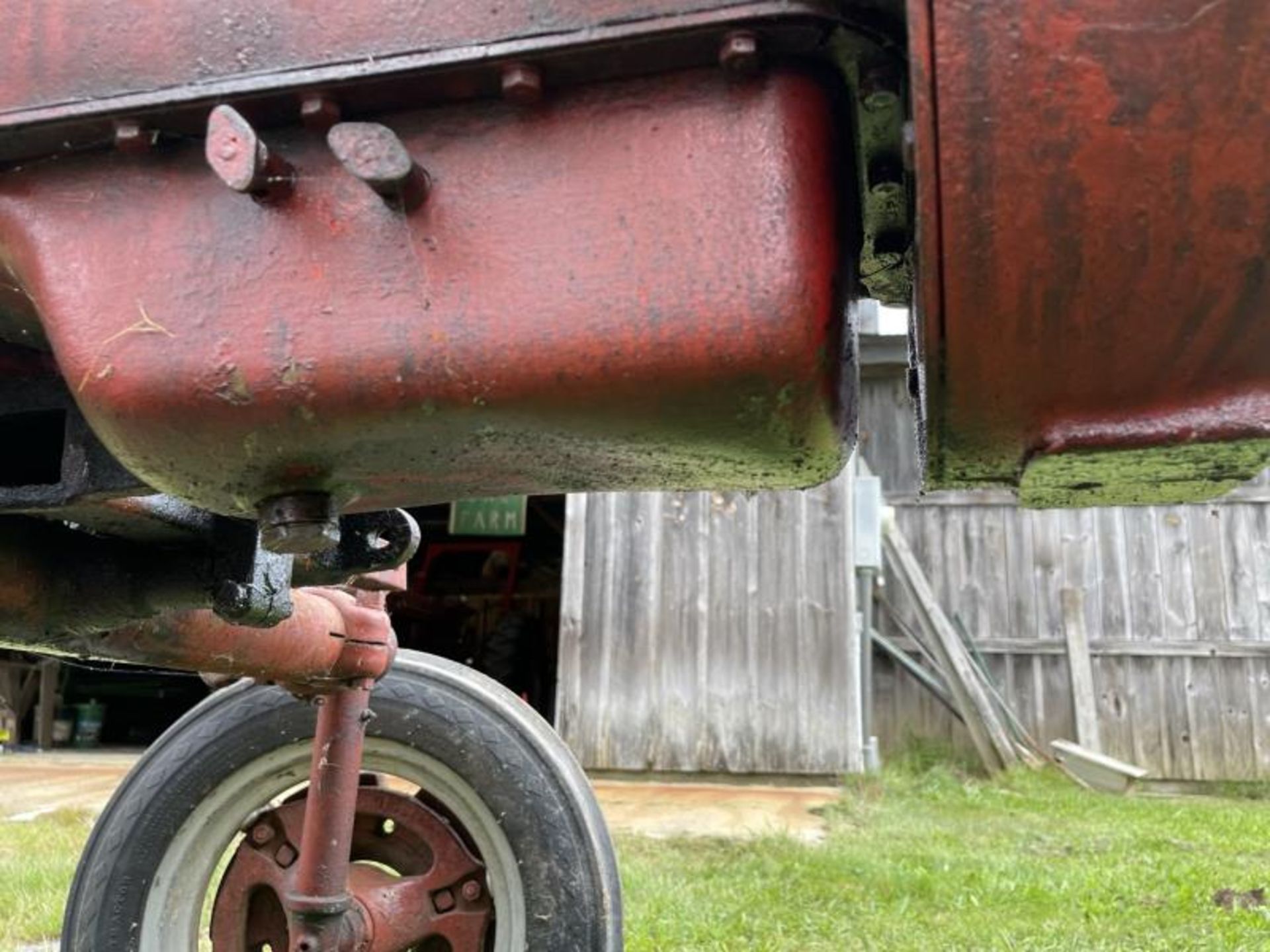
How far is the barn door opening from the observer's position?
9891 mm

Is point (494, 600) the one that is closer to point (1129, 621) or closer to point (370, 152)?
point (1129, 621)

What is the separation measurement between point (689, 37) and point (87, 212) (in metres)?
0.40

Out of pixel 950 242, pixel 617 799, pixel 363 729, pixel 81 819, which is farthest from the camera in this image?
pixel 617 799

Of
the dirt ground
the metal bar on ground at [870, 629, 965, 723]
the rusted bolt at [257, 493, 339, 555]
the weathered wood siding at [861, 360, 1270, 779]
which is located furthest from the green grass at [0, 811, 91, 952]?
the weathered wood siding at [861, 360, 1270, 779]

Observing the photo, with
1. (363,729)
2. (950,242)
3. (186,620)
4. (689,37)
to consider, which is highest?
(689,37)

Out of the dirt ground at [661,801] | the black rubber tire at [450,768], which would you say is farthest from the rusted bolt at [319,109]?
the dirt ground at [661,801]

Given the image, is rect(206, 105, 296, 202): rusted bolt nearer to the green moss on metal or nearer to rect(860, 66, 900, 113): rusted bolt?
rect(860, 66, 900, 113): rusted bolt

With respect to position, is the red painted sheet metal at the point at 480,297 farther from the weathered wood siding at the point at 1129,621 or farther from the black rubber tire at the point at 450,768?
the weathered wood siding at the point at 1129,621

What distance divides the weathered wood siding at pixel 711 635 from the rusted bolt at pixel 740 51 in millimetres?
5902

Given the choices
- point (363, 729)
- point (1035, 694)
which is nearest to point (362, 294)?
point (363, 729)

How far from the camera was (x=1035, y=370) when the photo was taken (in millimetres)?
597

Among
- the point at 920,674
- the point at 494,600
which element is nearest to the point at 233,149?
the point at 920,674

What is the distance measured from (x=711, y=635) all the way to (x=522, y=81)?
6059mm

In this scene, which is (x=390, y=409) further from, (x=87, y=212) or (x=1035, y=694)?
(x=1035, y=694)
